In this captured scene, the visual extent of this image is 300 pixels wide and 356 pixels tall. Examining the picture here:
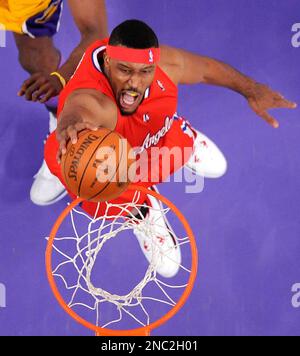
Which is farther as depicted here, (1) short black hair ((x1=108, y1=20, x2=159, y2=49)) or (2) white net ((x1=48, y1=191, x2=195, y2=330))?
(2) white net ((x1=48, y1=191, x2=195, y2=330))

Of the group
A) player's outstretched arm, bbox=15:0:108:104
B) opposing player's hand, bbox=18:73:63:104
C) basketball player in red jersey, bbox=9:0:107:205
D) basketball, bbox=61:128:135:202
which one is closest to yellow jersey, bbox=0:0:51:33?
basketball player in red jersey, bbox=9:0:107:205

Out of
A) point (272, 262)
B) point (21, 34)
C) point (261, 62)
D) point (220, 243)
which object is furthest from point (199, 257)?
point (21, 34)

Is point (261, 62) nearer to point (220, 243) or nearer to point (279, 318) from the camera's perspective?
point (220, 243)

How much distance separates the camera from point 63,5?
3.77 meters

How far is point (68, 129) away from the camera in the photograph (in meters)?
→ 2.33

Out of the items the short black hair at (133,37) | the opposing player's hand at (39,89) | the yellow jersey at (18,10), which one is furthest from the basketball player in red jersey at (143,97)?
the yellow jersey at (18,10)

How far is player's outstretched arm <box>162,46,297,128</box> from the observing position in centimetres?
326

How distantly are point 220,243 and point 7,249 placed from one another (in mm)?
1082

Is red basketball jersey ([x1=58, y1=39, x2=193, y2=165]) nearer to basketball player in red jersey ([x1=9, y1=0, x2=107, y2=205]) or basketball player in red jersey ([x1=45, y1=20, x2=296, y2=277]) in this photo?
basketball player in red jersey ([x1=45, y1=20, x2=296, y2=277])

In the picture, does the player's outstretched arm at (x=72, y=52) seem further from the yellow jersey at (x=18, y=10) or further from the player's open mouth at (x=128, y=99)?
the player's open mouth at (x=128, y=99)

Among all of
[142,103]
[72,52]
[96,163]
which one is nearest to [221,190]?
[142,103]

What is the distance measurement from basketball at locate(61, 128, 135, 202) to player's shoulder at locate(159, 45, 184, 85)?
33.7 inches

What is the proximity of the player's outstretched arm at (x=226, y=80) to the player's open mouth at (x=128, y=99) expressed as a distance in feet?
1.58

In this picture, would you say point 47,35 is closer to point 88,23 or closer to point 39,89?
point 88,23
